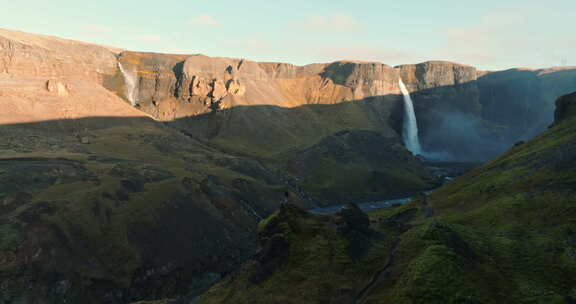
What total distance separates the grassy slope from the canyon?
20790mm

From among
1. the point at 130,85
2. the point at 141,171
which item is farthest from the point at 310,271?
the point at 130,85

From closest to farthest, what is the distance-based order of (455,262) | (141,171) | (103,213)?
(455,262) → (103,213) → (141,171)

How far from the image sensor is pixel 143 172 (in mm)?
83312

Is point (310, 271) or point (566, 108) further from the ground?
point (566, 108)

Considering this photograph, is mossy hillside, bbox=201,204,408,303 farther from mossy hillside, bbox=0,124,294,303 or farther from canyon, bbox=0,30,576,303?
mossy hillside, bbox=0,124,294,303

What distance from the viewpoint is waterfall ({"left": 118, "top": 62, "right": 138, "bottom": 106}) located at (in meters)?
181

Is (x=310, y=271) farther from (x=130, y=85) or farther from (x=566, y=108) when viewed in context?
(x=130, y=85)

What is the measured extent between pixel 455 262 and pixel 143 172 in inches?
2859

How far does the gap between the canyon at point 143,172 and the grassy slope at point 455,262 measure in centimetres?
2079

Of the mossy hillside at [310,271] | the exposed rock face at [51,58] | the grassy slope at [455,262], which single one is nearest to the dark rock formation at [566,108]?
the grassy slope at [455,262]

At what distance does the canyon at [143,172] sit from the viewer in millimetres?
53188

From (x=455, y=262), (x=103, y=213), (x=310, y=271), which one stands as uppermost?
(x=455, y=262)

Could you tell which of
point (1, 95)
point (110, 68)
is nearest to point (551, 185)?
point (1, 95)

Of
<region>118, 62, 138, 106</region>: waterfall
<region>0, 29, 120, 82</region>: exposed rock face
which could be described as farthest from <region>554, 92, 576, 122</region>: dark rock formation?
<region>118, 62, 138, 106</region>: waterfall
